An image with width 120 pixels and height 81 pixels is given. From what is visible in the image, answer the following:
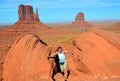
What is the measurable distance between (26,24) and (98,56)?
7541 cm

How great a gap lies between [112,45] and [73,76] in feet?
7.84

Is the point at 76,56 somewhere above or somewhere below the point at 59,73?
above

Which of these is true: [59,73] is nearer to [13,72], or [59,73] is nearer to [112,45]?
[13,72]

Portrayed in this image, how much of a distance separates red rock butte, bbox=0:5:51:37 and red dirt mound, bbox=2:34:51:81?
6831 cm

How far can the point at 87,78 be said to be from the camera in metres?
10.6

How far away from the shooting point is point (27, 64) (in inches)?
404

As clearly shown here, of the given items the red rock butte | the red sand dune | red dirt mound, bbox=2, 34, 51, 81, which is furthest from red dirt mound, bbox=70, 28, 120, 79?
the red rock butte

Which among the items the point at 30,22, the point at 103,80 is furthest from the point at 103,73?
the point at 30,22

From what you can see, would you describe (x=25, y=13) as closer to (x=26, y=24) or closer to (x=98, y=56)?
(x=26, y=24)

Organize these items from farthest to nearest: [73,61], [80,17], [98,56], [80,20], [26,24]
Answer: [80,20], [80,17], [26,24], [73,61], [98,56]

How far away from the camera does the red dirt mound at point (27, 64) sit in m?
10.1

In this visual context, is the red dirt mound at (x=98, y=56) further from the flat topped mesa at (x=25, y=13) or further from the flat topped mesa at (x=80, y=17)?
the flat topped mesa at (x=80, y=17)

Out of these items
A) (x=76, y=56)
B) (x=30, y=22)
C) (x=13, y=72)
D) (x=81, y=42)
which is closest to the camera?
(x=13, y=72)

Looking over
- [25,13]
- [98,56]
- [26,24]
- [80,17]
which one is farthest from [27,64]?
[80,17]
